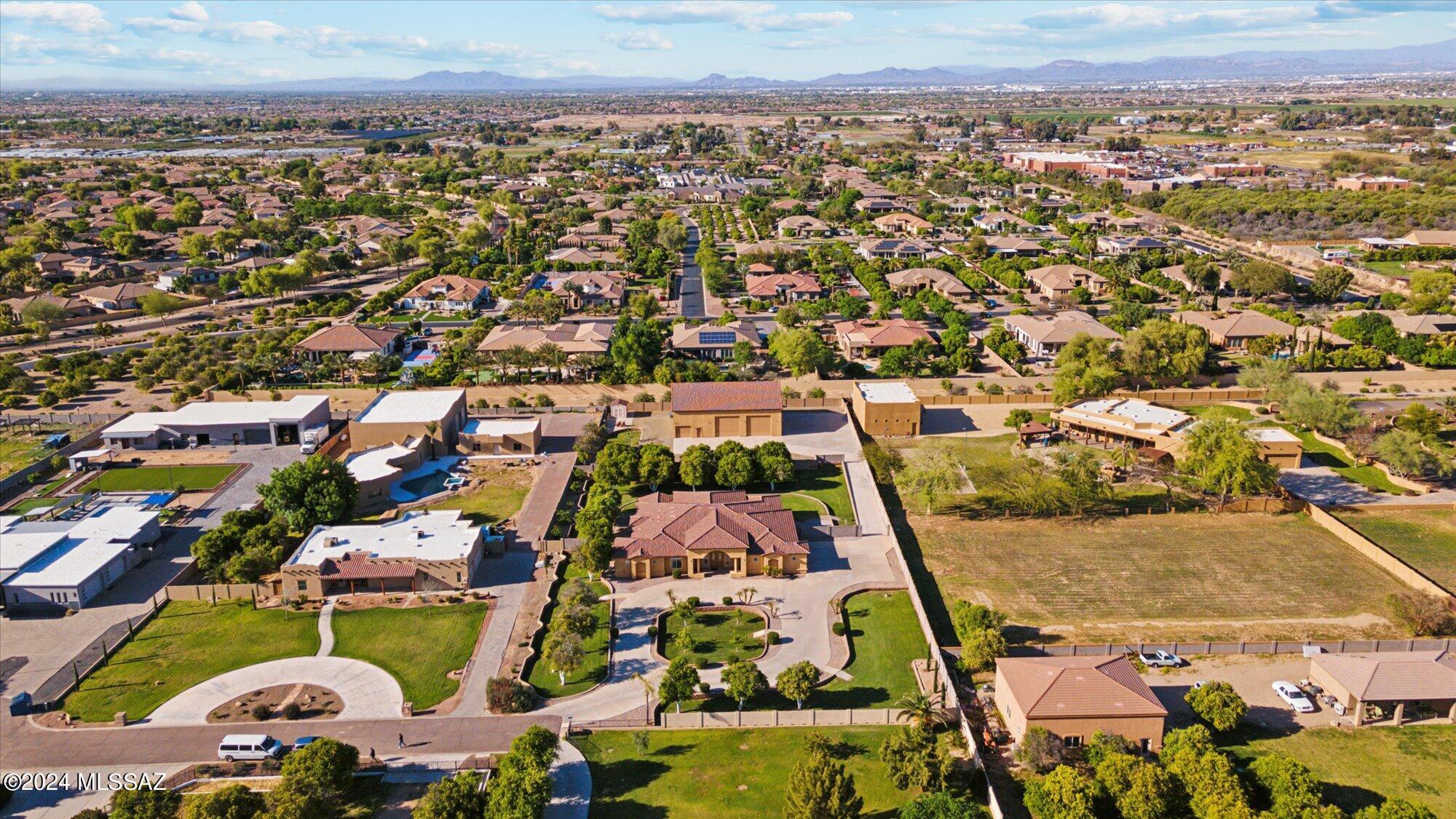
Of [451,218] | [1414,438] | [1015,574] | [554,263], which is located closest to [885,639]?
[1015,574]

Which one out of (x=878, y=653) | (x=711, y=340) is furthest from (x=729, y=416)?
(x=878, y=653)

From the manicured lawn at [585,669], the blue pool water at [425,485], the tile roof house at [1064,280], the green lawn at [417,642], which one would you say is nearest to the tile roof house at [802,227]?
the tile roof house at [1064,280]

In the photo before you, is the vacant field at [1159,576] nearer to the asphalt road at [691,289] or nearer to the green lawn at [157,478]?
the green lawn at [157,478]

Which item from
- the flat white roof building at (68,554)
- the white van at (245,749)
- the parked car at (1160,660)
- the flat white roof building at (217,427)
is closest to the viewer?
the white van at (245,749)

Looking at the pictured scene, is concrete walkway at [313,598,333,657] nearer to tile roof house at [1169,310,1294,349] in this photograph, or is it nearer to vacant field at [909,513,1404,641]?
vacant field at [909,513,1404,641]

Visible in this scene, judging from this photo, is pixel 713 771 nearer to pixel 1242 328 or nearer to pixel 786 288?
pixel 1242 328

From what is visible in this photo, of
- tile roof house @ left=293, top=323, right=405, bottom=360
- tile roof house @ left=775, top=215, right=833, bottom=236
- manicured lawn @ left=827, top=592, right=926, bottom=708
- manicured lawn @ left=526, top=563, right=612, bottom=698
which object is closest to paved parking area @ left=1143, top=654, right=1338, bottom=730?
manicured lawn @ left=827, top=592, right=926, bottom=708

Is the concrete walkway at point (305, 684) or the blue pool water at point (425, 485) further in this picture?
the blue pool water at point (425, 485)
